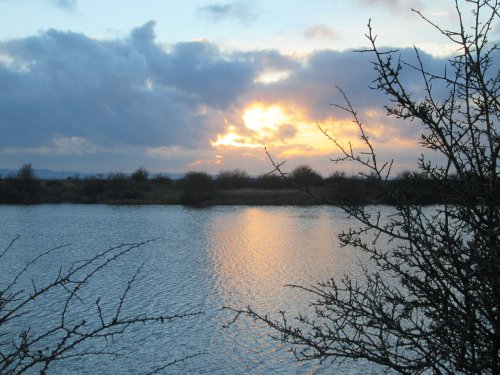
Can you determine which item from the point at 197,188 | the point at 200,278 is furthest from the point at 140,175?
the point at 200,278

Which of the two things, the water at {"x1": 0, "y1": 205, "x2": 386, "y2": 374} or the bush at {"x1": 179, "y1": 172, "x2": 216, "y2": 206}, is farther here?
the bush at {"x1": 179, "y1": 172, "x2": 216, "y2": 206}

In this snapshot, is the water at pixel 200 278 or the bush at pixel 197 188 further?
the bush at pixel 197 188

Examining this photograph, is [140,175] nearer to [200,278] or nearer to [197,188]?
[197,188]

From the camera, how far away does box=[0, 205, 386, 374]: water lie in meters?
8.23

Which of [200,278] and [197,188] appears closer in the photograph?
[200,278]

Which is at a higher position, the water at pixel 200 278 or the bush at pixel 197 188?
the bush at pixel 197 188

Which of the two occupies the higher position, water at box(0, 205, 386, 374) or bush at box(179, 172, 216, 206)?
bush at box(179, 172, 216, 206)

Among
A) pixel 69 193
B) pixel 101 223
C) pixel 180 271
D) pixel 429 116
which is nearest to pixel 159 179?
pixel 69 193

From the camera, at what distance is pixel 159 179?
67250 millimetres

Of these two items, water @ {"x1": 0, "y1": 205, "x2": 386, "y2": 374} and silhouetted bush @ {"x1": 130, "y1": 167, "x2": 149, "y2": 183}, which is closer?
water @ {"x1": 0, "y1": 205, "x2": 386, "y2": 374}

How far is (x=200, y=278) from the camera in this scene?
46.6ft

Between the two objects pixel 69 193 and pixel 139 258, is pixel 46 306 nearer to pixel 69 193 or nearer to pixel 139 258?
pixel 139 258

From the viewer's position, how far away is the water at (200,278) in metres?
8.23

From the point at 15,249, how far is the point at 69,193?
37.1 meters
